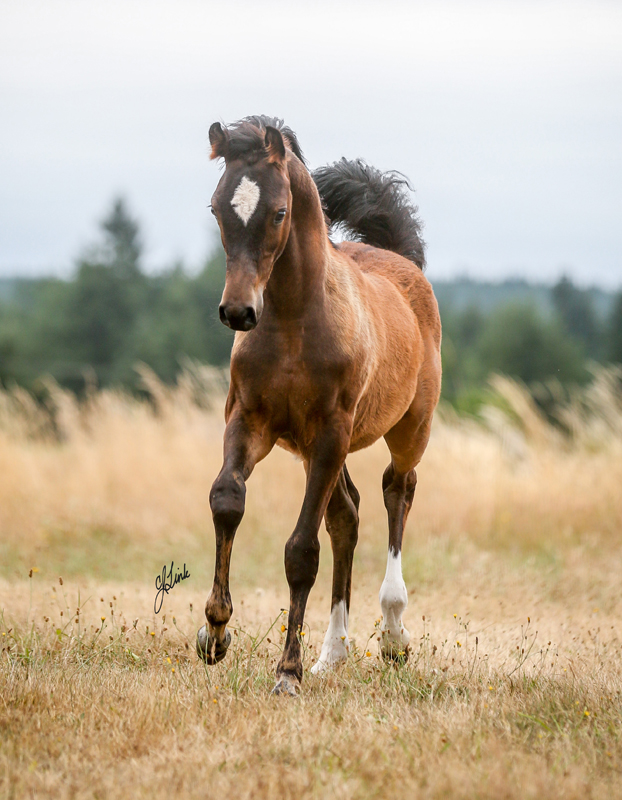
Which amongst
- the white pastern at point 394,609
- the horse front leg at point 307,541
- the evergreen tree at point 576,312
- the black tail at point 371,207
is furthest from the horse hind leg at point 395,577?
the evergreen tree at point 576,312

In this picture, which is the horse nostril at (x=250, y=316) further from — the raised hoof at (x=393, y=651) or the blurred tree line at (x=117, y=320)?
the blurred tree line at (x=117, y=320)

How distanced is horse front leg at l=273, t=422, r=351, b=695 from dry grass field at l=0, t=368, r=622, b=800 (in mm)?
244

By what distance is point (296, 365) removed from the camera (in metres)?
4.24

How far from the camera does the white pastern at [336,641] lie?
196 inches

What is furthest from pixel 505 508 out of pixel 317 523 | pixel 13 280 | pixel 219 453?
pixel 13 280

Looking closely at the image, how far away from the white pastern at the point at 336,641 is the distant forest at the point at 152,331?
33.8 meters

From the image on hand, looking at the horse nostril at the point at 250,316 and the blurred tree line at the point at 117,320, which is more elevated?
the blurred tree line at the point at 117,320

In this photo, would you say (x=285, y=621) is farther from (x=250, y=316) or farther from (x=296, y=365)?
(x=250, y=316)

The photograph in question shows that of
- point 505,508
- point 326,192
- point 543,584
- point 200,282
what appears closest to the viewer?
point 326,192

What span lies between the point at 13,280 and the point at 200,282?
43929mm

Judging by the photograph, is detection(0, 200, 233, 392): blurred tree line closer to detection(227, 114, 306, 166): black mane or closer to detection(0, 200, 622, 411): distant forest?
detection(0, 200, 622, 411): distant forest

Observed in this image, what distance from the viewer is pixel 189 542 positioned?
988 cm

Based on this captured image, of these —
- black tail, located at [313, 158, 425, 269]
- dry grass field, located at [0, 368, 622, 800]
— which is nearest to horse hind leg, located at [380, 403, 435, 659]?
dry grass field, located at [0, 368, 622, 800]

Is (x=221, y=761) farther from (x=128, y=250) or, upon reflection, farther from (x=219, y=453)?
(x=128, y=250)
